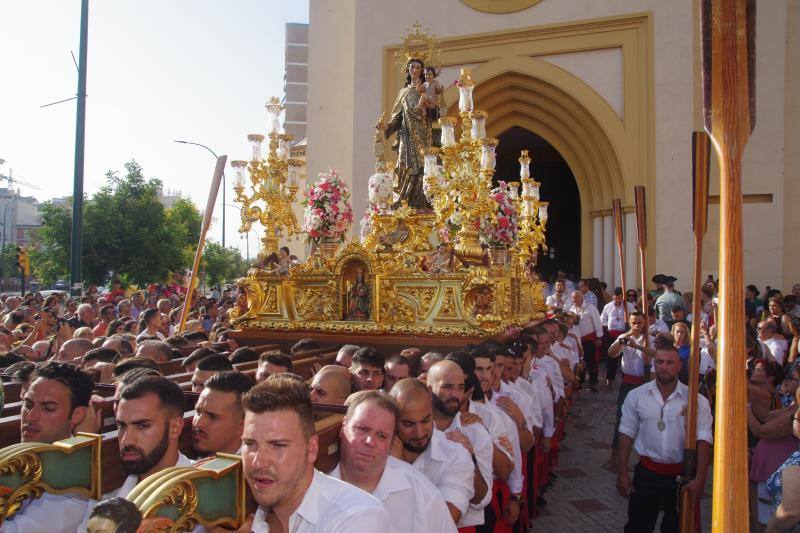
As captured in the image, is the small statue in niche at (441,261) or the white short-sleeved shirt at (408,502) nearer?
the white short-sleeved shirt at (408,502)

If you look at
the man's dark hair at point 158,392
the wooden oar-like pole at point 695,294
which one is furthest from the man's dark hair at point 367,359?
the wooden oar-like pole at point 695,294

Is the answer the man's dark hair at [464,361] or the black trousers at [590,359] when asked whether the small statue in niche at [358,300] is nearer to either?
the man's dark hair at [464,361]

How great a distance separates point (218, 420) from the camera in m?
3.12

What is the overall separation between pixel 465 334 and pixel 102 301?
30.6 feet

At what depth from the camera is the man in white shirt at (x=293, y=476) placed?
2029mm

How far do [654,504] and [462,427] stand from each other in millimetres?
1943

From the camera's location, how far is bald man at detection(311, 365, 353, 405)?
13.6 ft

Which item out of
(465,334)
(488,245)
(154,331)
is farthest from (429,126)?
(154,331)

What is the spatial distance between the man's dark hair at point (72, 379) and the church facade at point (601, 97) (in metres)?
14.2

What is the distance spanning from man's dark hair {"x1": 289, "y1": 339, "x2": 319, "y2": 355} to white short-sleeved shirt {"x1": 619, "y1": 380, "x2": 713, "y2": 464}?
3786 mm

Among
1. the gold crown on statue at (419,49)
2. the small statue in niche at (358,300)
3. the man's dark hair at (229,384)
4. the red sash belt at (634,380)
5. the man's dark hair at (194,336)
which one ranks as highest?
the gold crown on statue at (419,49)

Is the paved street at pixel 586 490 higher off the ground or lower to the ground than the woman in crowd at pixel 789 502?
lower

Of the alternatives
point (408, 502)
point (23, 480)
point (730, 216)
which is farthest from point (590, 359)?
point (730, 216)

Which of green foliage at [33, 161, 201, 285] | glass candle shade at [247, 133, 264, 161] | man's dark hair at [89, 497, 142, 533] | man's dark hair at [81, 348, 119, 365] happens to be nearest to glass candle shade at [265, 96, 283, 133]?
glass candle shade at [247, 133, 264, 161]
